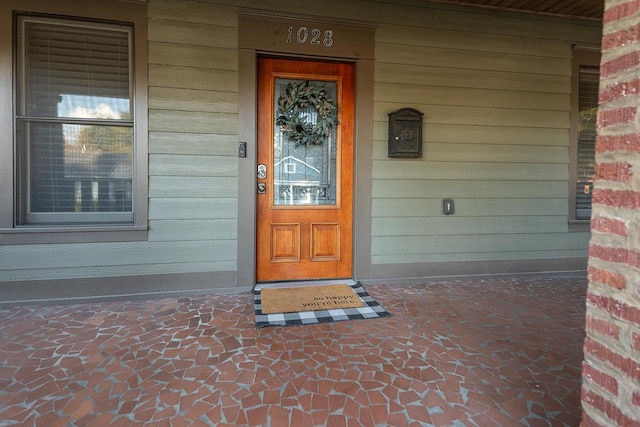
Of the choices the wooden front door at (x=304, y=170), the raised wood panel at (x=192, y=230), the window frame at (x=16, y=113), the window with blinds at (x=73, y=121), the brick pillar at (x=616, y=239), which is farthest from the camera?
the wooden front door at (x=304, y=170)

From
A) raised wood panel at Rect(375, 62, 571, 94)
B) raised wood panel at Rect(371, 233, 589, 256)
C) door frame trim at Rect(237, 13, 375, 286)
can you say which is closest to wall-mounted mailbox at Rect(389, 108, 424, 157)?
door frame trim at Rect(237, 13, 375, 286)

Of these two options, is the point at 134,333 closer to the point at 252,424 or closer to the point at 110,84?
the point at 252,424

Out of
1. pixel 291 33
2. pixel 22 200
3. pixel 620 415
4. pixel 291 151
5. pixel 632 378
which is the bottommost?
pixel 620 415

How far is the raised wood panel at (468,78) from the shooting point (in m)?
3.24

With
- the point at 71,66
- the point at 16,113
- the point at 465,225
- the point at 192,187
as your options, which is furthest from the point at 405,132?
the point at 16,113

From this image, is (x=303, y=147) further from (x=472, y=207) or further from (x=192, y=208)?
(x=472, y=207)

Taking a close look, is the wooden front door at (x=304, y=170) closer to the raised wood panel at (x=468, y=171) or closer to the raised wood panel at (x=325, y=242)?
the raised wood panel at (x=325, y=242)

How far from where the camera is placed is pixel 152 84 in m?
2.82

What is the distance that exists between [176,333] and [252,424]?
103cm

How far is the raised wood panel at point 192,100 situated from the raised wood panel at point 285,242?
3.60ft

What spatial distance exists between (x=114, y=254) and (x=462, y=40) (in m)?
3.63

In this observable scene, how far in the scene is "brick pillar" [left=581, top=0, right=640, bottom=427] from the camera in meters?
0.89

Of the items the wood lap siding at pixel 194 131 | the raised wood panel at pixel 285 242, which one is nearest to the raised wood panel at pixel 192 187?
the wood lap siding at pixel 194 131

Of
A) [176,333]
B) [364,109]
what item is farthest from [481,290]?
[176,333]
